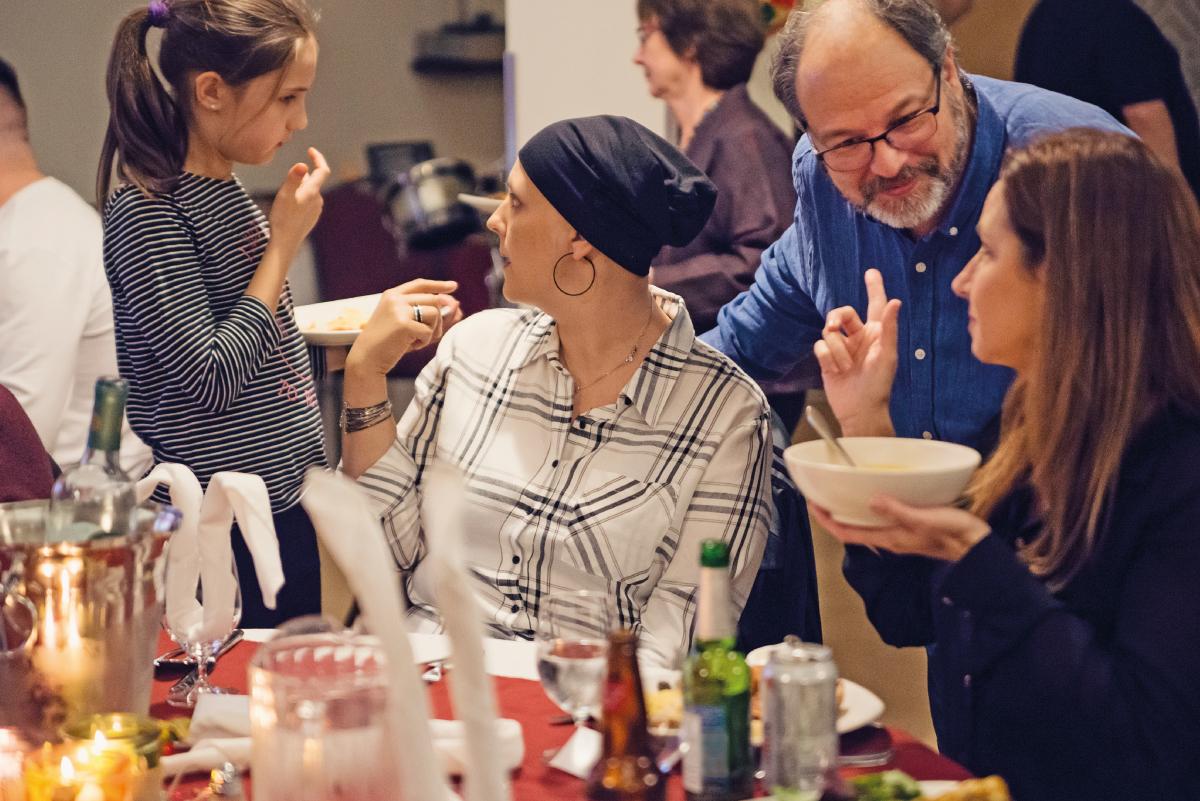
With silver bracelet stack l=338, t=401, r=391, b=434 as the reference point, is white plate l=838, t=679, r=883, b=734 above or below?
below

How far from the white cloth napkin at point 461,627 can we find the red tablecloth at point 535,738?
30 cm

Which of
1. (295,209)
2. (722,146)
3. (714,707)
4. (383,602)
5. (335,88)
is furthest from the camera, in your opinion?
(335,88)

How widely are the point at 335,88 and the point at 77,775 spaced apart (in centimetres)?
387

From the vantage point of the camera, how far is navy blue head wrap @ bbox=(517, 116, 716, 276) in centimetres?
194

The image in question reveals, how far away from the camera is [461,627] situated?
0.91 meters

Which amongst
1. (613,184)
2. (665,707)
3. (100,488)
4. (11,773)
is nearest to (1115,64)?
(613,184)

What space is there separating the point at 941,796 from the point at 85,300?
7.19 ft

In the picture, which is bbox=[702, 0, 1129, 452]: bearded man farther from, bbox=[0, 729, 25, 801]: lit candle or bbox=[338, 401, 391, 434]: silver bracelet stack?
bbox=[0, 729, 25, 801]: lit candle

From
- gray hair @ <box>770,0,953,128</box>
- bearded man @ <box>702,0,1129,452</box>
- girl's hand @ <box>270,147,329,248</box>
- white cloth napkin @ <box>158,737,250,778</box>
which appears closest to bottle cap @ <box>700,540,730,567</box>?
white cloth napkin @ <box>158,737,250,778</box>

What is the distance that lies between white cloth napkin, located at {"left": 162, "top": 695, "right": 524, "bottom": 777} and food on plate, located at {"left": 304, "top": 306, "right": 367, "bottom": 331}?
136cm

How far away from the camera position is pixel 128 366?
7.36 ft

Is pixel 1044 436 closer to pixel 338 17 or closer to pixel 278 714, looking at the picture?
pixel 278 714

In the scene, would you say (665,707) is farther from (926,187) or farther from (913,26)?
(913,26)

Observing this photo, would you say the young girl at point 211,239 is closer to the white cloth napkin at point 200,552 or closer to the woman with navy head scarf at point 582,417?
the woman with navy head scarf at point 582,417
